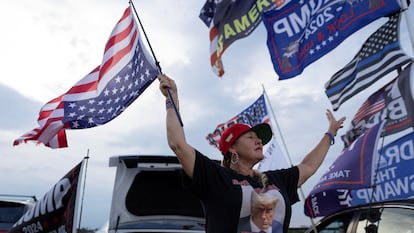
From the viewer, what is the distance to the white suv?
4867mm

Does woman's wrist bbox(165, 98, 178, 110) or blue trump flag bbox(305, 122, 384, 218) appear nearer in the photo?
woman's wrist bbox(165, 98, 178, 110)

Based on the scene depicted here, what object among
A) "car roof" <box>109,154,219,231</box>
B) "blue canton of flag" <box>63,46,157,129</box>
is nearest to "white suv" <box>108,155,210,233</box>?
"car roof" <box>109,154,219,231</box>

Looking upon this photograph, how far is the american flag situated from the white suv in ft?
8.20

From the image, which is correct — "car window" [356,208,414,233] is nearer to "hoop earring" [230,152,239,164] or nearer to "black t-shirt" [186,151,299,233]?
"black t-shirt" [186,151,299,233]

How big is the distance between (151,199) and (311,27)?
10.3ft

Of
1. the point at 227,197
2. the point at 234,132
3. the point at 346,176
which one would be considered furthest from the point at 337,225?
the point at 227,197

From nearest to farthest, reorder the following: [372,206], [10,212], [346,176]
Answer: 1. [372,206]
2. [346,176]
3. [10,212]

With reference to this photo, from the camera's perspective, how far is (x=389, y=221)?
3934mm

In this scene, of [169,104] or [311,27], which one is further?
[311,27]

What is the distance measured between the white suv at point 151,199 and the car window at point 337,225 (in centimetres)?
141

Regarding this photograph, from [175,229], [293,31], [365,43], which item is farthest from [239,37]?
[175,229]

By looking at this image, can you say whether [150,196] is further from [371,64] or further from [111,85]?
[371,64]

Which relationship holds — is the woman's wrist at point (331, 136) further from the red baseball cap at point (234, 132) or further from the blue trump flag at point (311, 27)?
the blue trump flag at point (311, 27)

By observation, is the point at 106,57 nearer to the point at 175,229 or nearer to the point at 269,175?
the point at 175,229
